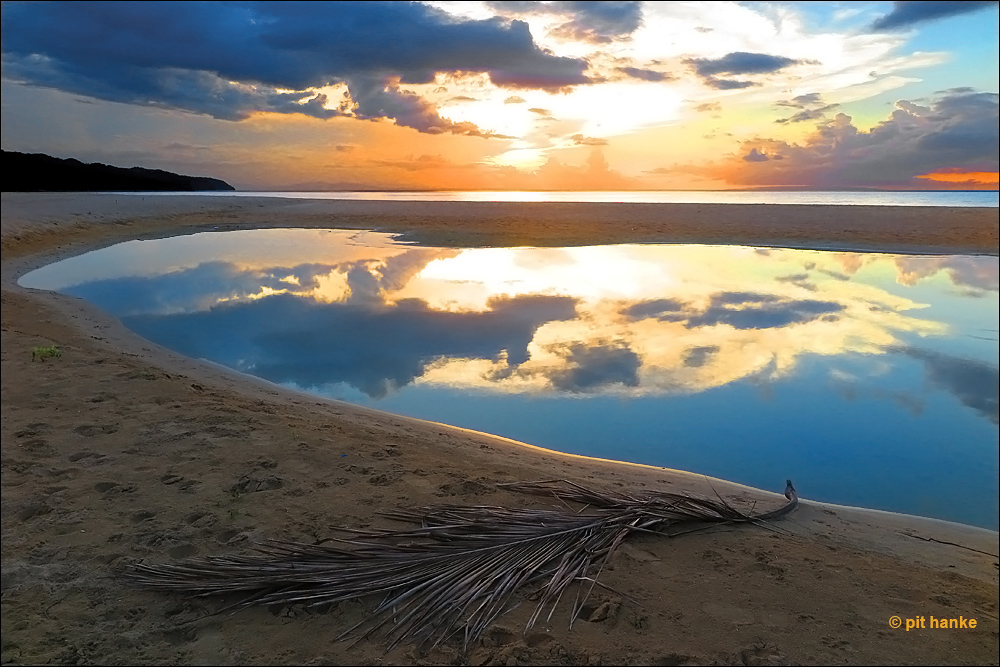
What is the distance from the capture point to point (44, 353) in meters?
7.98

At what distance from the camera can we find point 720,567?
12.5ft

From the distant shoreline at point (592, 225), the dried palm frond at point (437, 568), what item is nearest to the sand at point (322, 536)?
the dried palm frond at point (437, 568)

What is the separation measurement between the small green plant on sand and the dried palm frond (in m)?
5.89

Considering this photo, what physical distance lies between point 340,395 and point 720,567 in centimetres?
541

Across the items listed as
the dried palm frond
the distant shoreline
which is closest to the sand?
the dried palm frond

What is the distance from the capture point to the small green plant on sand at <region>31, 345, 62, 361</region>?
26.0 feet

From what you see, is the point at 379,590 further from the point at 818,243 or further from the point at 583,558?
the point at 818,243

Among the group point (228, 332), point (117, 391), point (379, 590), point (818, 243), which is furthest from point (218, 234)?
point (379, 590)

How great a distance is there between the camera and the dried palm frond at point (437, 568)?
332cm

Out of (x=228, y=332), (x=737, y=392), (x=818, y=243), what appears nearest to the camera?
(x=737, y=392)

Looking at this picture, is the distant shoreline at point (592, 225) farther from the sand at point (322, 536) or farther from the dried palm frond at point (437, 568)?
the dried palm frond at point (437, 568)

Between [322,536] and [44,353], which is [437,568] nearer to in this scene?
[322,536]

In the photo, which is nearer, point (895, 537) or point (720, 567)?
point (720, 567)

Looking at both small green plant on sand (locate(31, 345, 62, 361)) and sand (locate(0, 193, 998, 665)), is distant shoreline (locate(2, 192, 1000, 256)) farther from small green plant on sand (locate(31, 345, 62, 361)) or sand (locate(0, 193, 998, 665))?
sand (locate(0, 193, 998, 665))
